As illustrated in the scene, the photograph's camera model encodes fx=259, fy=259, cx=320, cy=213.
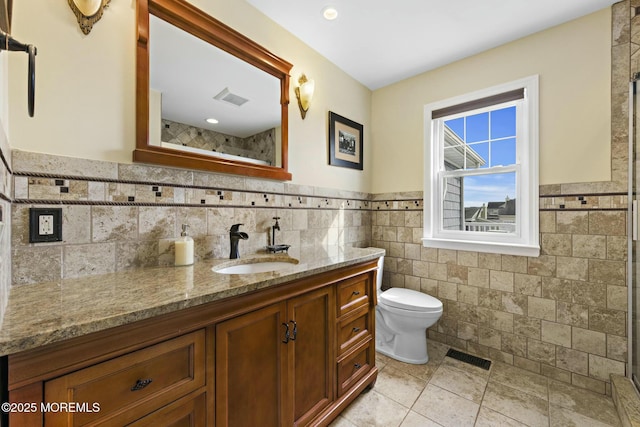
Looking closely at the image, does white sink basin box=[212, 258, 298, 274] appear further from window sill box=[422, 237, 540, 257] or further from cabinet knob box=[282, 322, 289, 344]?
window sill box=[422, 237, 540, 257]

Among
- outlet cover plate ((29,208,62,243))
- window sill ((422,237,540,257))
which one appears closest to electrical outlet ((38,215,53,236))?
outlet cover plate ((29,208,62,243))

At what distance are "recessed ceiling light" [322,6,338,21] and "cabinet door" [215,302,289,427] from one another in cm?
191

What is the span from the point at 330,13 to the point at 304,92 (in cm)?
54

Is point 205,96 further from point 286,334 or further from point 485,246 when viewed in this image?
point 485,246

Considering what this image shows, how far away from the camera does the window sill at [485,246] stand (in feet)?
6.52

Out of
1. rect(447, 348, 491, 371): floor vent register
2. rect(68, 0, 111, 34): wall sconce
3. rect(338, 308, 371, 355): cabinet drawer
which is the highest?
rect(68, 0, 111, 34): wall sconce

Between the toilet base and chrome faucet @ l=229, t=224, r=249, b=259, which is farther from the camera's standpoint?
the toilet base

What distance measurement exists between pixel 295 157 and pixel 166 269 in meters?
1.22

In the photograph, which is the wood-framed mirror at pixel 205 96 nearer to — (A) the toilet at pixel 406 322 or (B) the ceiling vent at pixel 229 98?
(B) the ceiling vent at pixel 229 98

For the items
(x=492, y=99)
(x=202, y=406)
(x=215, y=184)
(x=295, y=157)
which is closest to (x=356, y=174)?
(x=295, y=157)

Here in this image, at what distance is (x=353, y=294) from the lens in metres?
1.62

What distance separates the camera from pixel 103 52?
3.86 feet

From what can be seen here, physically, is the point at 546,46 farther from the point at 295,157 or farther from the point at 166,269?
the point at 166,269

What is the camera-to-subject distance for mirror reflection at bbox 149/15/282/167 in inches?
53.2
